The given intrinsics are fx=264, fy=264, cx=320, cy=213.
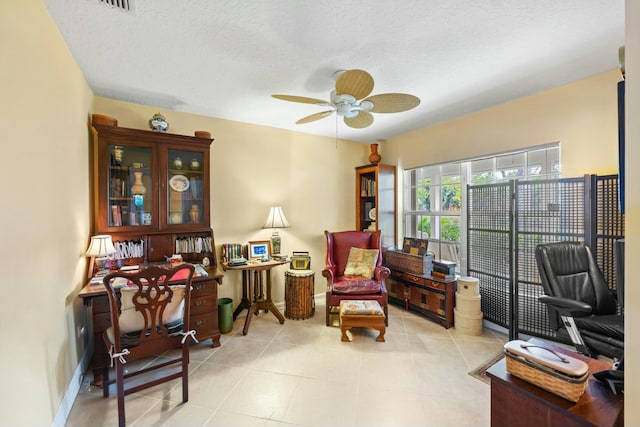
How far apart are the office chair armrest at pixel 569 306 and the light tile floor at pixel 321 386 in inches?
31.9

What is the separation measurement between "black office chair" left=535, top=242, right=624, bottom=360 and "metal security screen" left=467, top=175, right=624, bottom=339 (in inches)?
7.0

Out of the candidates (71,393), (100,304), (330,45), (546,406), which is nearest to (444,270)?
(546,406)

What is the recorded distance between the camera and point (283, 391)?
204 centimetres

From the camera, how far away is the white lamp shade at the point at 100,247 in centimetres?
228

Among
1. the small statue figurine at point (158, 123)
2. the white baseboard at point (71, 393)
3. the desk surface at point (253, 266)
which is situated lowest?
the white baseboard at point (71, 393)

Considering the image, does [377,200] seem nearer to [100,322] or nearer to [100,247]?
[100,247]

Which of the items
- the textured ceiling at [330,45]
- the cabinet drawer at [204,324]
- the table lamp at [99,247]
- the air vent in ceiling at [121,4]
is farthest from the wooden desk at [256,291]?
the air vent in ceiling at [121,4]

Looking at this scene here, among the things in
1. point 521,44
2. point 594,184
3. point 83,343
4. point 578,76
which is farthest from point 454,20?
point 83,343

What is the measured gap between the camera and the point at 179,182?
296 centimetres

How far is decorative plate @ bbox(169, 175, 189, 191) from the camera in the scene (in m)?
2.92

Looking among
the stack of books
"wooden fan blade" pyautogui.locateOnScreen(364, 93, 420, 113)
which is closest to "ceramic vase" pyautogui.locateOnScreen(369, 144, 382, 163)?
the stack of books

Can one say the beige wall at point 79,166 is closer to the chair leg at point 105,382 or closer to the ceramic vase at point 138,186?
the chair leg at point 105,382

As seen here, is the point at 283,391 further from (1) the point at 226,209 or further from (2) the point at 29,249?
(1) the point at 226,209

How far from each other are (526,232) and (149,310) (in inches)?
133
